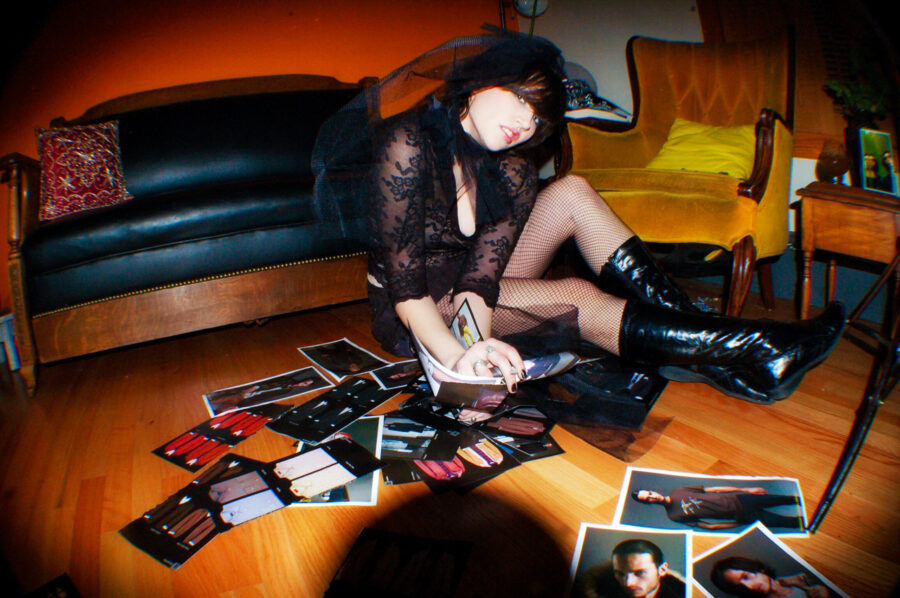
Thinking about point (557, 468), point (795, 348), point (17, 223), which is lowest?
point (557, 468)

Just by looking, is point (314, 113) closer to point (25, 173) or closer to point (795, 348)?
point (25, 173)

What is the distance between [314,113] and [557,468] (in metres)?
2.07

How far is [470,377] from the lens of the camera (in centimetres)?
95

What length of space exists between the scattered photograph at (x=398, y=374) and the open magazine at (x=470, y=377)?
1.09 ft

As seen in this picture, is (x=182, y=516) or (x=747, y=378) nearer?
(x=182, y=516)

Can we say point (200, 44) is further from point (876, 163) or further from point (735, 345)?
point (876, 163)

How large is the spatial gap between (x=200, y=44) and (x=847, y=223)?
116 inches

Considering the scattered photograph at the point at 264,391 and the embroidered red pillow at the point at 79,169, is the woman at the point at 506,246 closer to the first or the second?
the scattered photograph at the point at 264,391

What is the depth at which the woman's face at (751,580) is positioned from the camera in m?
0.74

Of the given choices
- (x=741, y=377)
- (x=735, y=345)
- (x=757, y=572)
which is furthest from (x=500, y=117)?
(x=757, y=572)

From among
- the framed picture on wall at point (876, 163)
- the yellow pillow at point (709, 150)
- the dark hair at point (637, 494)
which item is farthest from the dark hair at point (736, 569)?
the framed picture on wall at point (876, 163)

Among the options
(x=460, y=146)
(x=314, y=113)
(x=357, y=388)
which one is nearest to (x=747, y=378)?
(x=460, y=146)

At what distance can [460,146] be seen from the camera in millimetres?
1182

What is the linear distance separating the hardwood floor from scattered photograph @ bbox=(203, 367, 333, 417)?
2.1 inches
